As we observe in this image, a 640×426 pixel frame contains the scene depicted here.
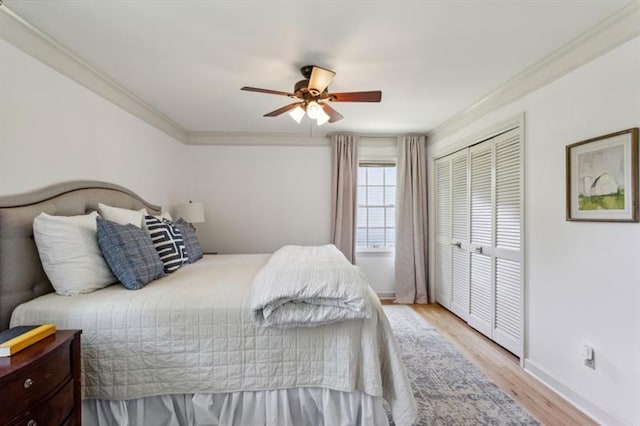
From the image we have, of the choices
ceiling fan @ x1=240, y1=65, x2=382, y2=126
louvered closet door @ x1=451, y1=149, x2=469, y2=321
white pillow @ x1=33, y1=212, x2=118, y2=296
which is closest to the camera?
white pillow @ x1=33, y1=212, x2=118, y2=296

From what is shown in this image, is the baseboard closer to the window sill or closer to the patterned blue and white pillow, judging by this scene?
the window sill

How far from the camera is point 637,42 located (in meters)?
1.62

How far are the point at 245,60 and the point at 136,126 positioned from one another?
4.95ft

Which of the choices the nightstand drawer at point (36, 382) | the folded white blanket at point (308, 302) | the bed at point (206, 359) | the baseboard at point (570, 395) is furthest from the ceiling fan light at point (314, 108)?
the baseboard at point (570, 395)

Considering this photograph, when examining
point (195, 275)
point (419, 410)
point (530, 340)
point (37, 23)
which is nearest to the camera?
point (37, 23)

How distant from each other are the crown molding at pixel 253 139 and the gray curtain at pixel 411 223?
121cm

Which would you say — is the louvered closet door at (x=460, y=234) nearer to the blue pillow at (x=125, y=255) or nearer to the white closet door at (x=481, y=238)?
the white closet door at (x=481, y=238)

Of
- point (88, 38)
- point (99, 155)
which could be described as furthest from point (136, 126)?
point (88, 38)

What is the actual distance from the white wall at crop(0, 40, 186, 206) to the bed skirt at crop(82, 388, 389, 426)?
4.53ft

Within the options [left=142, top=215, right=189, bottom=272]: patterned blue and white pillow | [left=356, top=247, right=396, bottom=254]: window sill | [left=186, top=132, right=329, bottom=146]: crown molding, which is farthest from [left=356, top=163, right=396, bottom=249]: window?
[left=142, top=215, right=189, bottom=272]: patterned blue and white pillow

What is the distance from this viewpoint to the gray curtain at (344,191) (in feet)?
13.6

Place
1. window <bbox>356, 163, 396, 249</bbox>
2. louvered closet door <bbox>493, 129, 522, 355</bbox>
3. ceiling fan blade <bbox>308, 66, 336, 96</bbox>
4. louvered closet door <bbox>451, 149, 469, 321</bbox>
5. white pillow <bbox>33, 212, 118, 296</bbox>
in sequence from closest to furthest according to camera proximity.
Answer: white pillow <bbox>33, 212, 118, 296</bbox>, ceiling fan blade <bbox>308, 66, 336, 96</bbox>, louvered closet door <bbox>493, 129, 522, 355</bbox>, louvered closet door <bbox>451, 149, 469, 321</bbox>, window <bbox>356, 163, 396, 249</bbox>

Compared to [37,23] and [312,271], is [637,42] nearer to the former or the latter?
[312,271]

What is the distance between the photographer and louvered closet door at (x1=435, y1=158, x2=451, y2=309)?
3812mm
